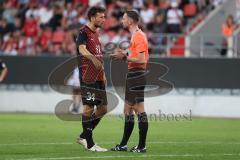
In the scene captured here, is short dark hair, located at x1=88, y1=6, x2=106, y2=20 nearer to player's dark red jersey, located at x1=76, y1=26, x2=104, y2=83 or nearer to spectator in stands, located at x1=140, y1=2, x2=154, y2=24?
player's dark red jersey, located at x1=76, y1=26, x2=104, y2=83

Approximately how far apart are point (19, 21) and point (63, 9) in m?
1.94

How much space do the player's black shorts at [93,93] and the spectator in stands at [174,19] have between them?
14703 millimetres

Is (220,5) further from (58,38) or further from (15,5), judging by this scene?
(15,5)

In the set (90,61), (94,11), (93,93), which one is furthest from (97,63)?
(94,11)

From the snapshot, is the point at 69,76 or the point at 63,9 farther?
the point at 63,9

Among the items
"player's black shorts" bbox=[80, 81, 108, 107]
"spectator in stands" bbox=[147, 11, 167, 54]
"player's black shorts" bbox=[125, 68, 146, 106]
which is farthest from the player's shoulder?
"spectator in stands" bbox=[147, 11, 167, 54]

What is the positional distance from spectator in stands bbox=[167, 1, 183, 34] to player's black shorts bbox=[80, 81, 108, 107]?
14.7 meters

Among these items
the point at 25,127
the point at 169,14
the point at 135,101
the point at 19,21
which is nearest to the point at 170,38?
the point at 169,14

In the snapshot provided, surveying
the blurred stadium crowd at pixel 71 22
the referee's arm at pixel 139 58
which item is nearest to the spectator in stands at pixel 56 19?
the blurred stadium crowd at pixel 71 22

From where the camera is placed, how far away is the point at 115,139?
17.6 meters

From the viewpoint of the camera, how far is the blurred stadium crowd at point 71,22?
29.5 m

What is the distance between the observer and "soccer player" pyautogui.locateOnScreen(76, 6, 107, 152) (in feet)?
48.1

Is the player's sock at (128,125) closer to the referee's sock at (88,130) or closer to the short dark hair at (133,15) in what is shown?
the referee's sock at (88,130)

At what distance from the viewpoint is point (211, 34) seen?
2995 centimetres
